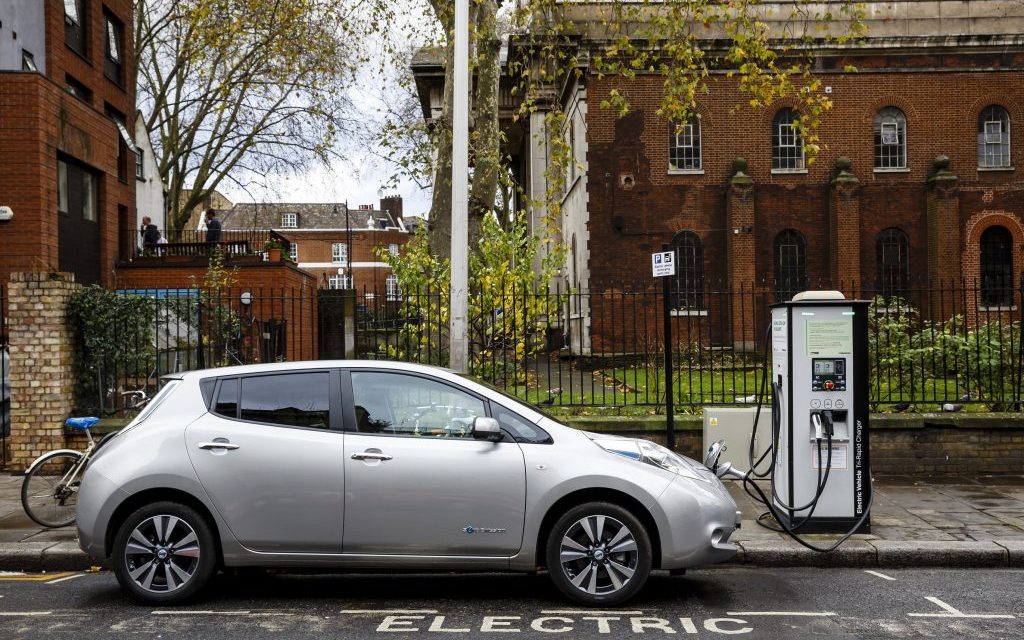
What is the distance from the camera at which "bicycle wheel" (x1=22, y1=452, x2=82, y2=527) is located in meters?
8.71

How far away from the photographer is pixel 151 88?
38719 millimetres

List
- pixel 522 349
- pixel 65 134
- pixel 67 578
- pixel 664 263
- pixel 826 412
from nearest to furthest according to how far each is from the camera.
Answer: pixel 67 578 → pixel 826 412 → pixel 664 263 → pixel 522 349 → pixel 65 134

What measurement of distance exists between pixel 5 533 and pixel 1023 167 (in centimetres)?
2875

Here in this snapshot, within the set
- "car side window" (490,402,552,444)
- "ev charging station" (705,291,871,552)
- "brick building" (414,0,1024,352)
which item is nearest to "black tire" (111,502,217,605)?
"car side window" (490,402,552,444)

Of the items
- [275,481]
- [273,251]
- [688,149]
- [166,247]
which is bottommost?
[275,481]

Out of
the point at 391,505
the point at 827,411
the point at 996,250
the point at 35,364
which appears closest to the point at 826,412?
the point at 827,411

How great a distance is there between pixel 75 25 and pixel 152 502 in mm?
26132

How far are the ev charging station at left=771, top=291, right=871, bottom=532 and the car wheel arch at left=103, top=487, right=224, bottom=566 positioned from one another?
15.9ft

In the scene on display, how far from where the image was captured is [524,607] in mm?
6180

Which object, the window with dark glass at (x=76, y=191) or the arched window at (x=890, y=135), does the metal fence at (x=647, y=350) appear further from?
the arched window at (x=890, y=135)

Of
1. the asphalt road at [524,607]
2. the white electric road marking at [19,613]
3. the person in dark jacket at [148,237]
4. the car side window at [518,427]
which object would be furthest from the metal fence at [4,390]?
the person in dark jacket at [148,237]

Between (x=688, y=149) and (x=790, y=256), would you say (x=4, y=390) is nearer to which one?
(x=688, y=149)

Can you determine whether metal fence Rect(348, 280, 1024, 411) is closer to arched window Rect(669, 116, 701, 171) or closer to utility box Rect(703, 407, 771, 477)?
utility box Rect(703, 407, 771, 477)

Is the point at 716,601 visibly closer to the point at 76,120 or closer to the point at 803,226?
the point at 76,120
